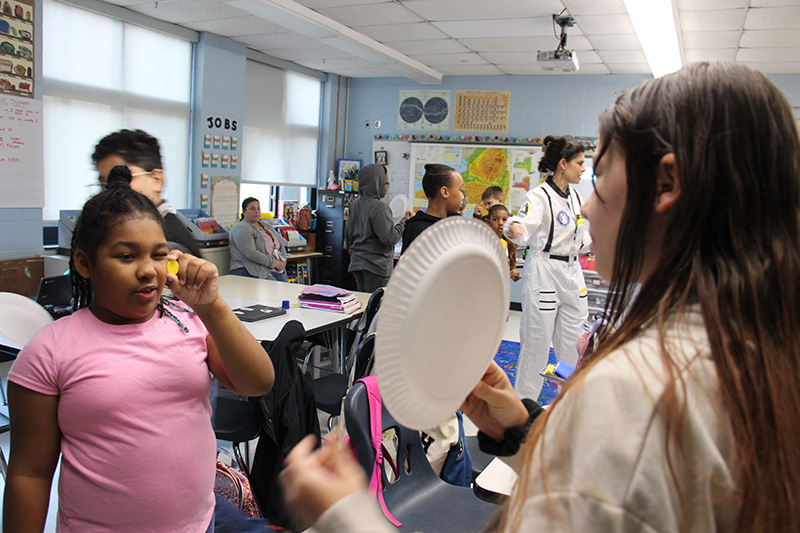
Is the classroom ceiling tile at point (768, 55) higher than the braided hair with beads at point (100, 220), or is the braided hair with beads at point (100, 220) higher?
the classroom ceiling tile at point (768, 55)

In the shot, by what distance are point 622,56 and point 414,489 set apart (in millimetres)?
5281

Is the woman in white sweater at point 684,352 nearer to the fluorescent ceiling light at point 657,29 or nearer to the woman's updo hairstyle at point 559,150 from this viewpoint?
the woman's updo hairstyle at point 559,150

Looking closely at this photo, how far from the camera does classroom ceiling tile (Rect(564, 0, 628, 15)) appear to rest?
4242mm

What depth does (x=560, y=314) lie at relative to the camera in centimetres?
372

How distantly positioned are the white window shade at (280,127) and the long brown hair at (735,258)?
668cm

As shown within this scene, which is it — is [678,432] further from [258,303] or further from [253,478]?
[258,303]

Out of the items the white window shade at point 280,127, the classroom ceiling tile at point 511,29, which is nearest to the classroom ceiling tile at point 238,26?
the classroom ceiling tile at point 511,29

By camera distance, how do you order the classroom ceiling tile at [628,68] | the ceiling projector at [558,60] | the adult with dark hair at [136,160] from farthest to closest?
the classroom ceiling tile at [628,68], the ceiling projector at [558,60], the adult with dark hair at [136,160]

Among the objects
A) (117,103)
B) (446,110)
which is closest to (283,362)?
(117,103)

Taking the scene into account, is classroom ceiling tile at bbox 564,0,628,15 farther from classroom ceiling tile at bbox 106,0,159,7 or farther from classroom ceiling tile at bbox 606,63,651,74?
classroom ceiling tile at bbox 106,0,159,7

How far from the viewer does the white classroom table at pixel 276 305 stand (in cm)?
308

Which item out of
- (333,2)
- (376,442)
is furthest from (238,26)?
(376,442)

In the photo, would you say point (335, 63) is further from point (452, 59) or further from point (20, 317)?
point (20, 317)

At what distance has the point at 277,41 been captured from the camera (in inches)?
243
